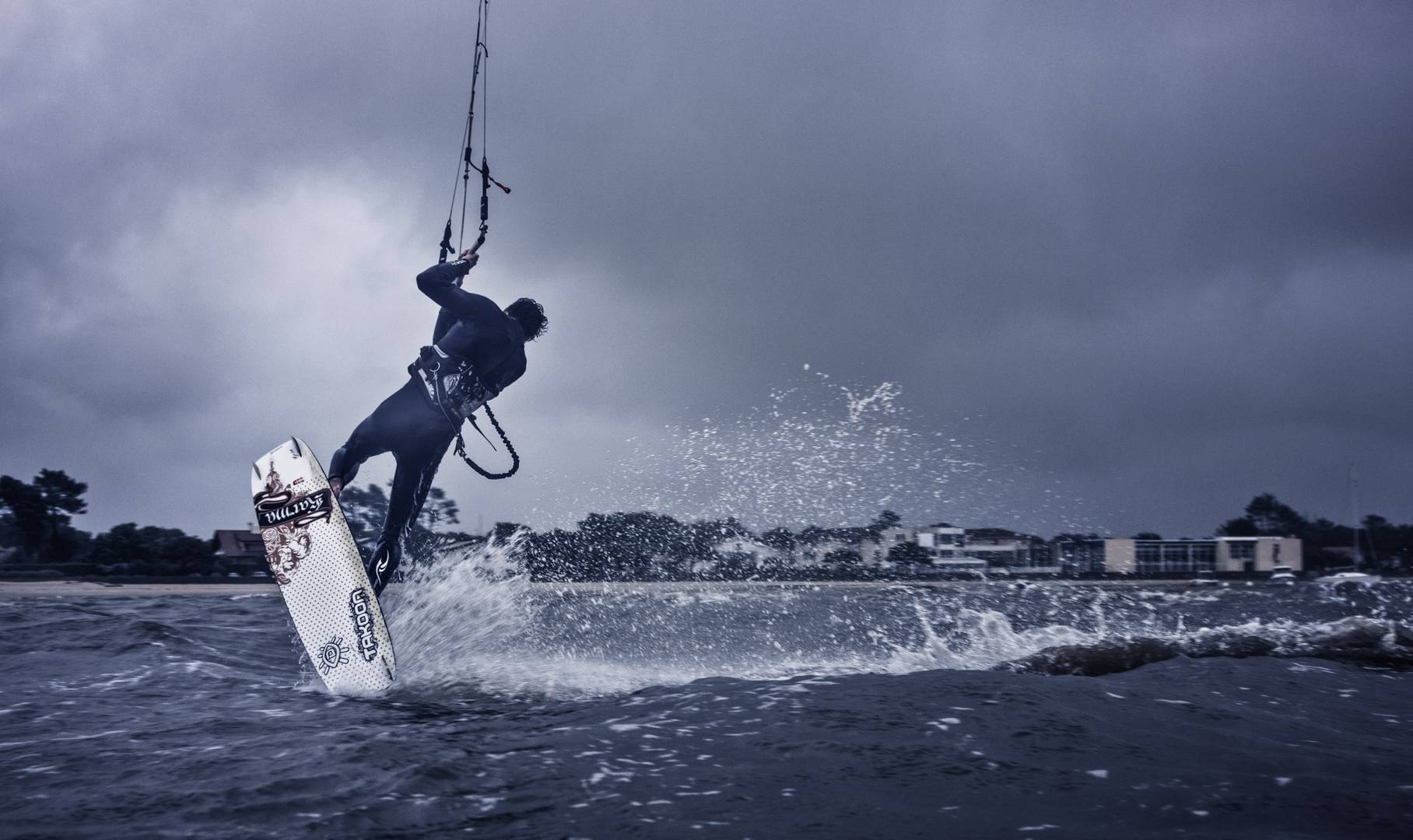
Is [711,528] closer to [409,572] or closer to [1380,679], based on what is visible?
[409,572]

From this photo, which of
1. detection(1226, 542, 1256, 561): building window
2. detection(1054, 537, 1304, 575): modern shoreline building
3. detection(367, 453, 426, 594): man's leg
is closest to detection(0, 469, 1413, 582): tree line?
detection(367, 453, 426, 594): man's leg

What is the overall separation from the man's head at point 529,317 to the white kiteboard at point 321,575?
2.54 m

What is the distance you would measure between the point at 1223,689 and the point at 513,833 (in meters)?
6.89

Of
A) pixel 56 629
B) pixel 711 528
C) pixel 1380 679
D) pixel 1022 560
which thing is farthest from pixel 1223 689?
pixel 1022 560

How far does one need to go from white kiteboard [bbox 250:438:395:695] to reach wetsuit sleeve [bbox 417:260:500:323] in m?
2.04

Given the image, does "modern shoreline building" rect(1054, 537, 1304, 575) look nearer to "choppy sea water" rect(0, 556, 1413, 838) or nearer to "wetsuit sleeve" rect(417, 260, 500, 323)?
"choppy sea water" rect(0, 556, 1413, 838)

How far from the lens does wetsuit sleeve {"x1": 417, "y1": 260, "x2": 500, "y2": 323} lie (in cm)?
830

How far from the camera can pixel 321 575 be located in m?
8.16

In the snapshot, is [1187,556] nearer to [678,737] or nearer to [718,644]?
[718,644]

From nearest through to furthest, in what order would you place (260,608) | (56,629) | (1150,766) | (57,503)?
1. (1150,766)
2. (56,629)
3. (260,608)
4. (57,503)

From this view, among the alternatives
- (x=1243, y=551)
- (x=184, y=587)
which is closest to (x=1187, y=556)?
(x=1243, y=551)

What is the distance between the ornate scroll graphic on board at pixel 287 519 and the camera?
8.22 m

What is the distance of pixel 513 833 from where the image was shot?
392cm

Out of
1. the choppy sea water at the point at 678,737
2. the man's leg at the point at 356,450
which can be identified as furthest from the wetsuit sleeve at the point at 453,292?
the choppy sea water at the point at 678,737
